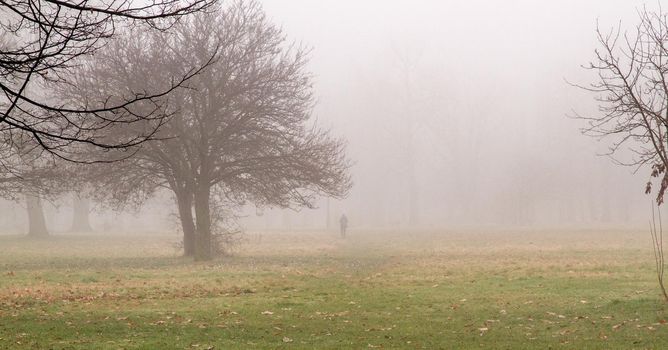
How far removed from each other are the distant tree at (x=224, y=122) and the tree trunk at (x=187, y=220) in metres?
0.55

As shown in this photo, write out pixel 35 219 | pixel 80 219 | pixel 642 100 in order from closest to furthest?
pixel 642 100 < pixel 35 219 < pixel 80 219

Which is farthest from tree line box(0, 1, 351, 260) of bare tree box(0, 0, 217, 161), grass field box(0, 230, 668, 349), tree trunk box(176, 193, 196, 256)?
bare tree box(0, 0, 217, 161)

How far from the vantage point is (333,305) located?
52.1ft

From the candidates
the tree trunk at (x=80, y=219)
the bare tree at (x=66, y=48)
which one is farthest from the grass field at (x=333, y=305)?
the tree trunk at (x=80, y=219)

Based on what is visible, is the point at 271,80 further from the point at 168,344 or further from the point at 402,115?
the point at 402,115

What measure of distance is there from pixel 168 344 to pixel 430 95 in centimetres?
8409

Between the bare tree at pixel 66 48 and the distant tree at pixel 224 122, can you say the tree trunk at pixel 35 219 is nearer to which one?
the distant tree at pixel 224 122

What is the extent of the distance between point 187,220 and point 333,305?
54.5 ft

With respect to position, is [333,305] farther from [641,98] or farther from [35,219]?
[35,219]

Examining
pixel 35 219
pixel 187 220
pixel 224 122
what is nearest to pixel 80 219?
pixel 35 219

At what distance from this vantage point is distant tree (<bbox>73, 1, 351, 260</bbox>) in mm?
28156

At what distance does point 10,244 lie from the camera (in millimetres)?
40625

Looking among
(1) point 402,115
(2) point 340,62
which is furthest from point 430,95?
(2) point 340,62

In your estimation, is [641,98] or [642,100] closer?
[642,100]
